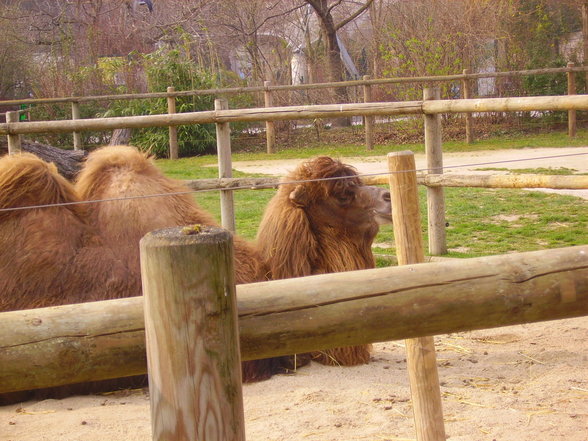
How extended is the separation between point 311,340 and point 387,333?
0.20 m

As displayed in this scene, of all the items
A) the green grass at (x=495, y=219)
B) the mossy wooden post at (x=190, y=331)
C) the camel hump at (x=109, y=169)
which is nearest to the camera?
the mossy wooden post at (x=190, y=331)

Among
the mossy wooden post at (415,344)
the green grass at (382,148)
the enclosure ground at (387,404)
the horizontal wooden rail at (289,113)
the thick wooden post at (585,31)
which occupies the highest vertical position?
the thick wooden post at (585,31)

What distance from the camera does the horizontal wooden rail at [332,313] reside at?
1.74 m

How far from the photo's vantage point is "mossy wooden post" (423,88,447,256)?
6.94m

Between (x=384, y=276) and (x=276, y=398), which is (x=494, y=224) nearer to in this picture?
(x=276, y=398)

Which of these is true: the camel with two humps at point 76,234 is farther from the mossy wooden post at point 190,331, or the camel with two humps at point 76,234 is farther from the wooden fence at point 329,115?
the mossy wooden post at point 190,331

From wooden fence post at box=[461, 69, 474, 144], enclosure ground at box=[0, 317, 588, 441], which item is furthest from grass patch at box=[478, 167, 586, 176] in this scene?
enclosure ground at box=[0, 317, 588, 441]

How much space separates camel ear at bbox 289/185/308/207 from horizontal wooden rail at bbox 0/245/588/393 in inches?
116

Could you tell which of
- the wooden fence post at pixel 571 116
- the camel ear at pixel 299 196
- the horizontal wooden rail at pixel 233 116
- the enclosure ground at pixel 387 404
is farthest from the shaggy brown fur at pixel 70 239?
the wooden fence post at pixel 571 116

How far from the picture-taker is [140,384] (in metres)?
4.54

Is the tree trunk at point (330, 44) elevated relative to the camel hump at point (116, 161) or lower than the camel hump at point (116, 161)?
elevated

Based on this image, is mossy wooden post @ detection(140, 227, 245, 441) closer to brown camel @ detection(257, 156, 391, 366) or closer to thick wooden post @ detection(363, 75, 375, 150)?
brown camel @ detection(257, 156, 391, 366)

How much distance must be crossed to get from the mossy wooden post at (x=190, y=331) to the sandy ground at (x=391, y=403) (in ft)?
6.51

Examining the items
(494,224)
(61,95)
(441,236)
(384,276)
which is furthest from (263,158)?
(384,276)
